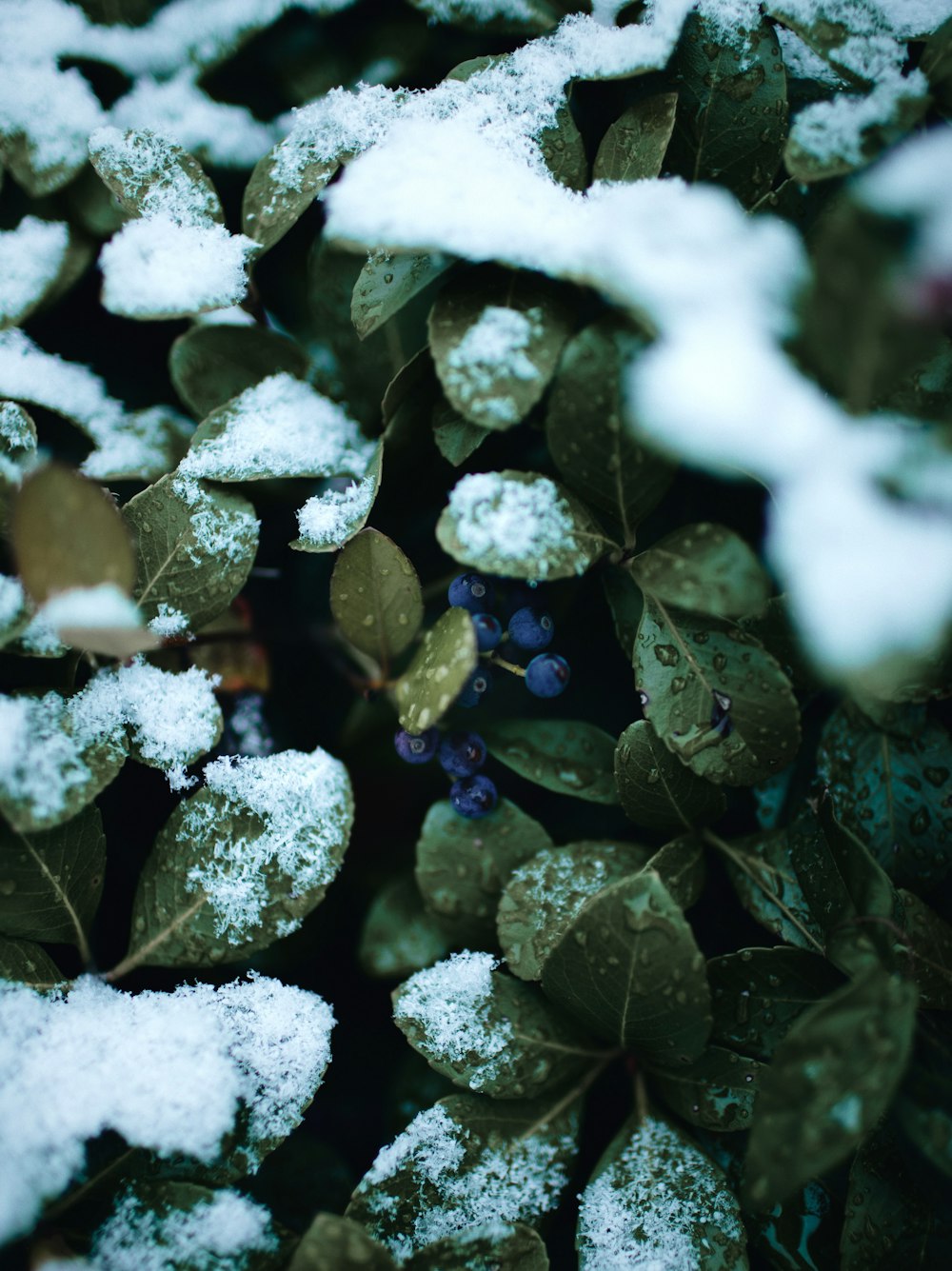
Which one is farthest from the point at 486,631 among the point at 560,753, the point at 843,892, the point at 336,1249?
the point at 336,1249

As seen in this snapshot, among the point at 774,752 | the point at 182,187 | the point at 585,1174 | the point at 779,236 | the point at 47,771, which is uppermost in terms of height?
the point at 182,187

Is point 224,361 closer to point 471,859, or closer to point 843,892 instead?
point 471,859

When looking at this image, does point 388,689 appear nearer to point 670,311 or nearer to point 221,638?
point 221,638

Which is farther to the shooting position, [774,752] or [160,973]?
[160,973]

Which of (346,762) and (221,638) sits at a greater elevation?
(221,638)

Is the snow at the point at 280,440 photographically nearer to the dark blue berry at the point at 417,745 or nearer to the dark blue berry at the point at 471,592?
the dark blue berry at the point at 471,592

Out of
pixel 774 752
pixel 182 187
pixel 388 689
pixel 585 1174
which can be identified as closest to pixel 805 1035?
pixel 774 752

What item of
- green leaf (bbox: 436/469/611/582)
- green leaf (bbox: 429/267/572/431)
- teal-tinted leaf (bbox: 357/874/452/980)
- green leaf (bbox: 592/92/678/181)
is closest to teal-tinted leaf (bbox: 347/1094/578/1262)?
teal-tinted leaf (bbox: 357/874/452/980)
